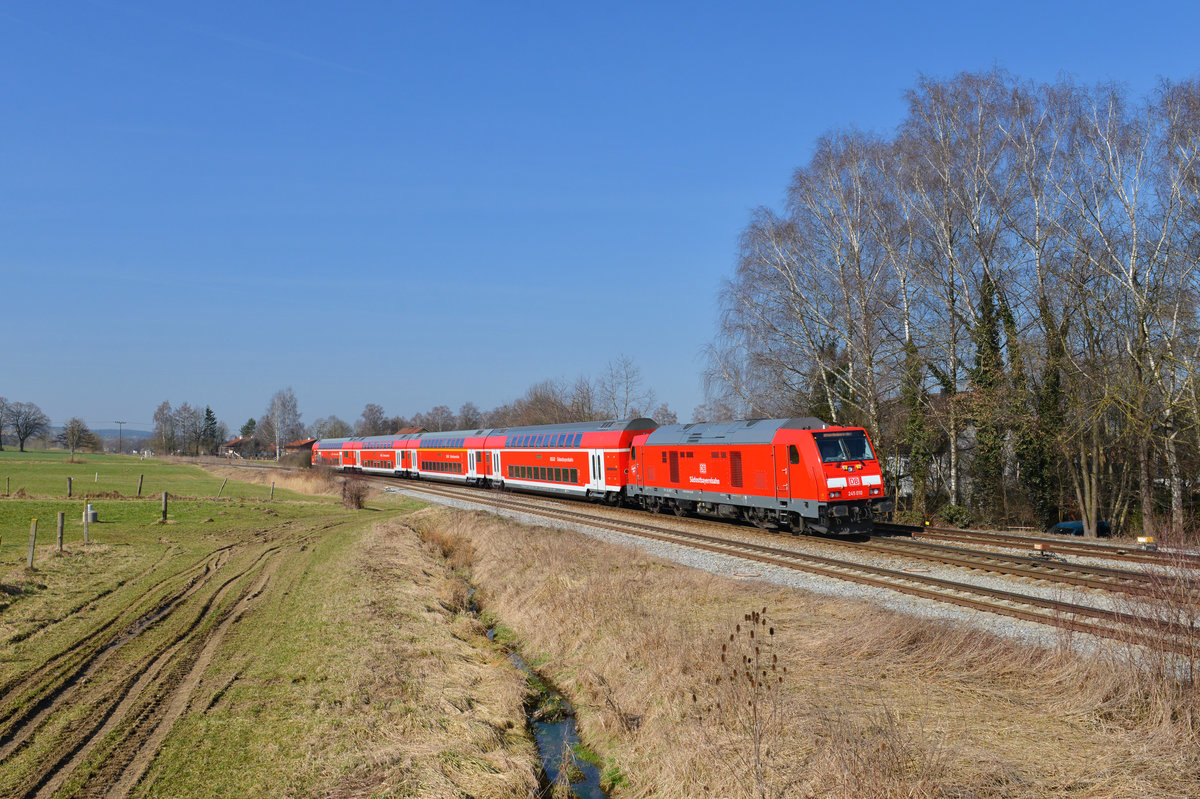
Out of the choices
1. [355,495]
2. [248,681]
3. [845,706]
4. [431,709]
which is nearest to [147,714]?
[248,681]

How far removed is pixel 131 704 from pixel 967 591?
43.4 feet

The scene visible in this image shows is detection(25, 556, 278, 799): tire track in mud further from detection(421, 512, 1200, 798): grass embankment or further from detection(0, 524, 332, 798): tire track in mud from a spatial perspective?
detection(421, 512, 1200, 798): grass embankment

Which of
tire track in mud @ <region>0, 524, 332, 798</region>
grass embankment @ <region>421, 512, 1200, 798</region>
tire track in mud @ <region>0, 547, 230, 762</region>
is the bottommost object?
tire track in mud @ <region>0, 524, 332, 798</region>

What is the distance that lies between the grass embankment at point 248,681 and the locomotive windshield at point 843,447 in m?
10.3

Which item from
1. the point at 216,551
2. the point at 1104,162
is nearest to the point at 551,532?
the point at 216,551

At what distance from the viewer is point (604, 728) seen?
9.58 metres

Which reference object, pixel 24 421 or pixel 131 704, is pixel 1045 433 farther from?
pixel 24 421

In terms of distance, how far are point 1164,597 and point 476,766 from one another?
7.92 metres

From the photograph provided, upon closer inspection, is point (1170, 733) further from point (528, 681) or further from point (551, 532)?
point (551, 532)

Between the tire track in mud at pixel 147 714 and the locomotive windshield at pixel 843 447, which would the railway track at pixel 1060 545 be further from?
the tire track in mud at pixel 147 714

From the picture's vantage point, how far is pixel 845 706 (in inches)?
325

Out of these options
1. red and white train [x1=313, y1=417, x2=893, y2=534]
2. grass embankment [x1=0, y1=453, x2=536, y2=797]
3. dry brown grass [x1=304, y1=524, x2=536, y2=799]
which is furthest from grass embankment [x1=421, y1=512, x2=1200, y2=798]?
red and white train [x1=313, y1=417, x2=893, y2=534]

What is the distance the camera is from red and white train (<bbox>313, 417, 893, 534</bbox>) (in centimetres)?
2044

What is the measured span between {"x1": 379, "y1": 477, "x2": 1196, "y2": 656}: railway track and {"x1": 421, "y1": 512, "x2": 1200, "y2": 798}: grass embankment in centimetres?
63
